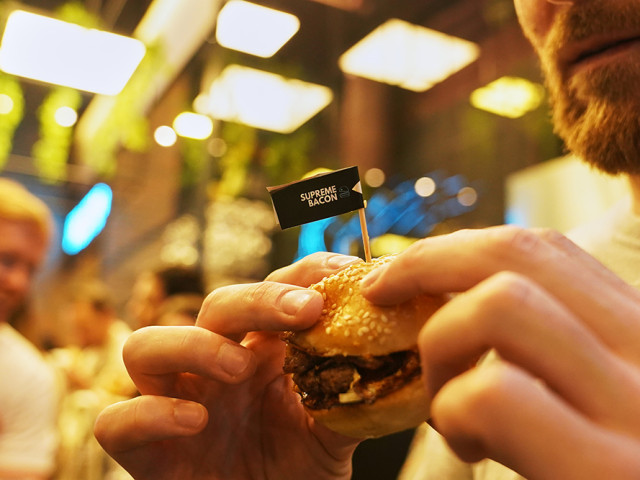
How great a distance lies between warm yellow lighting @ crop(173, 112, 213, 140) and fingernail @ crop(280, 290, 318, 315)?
15.1 feet

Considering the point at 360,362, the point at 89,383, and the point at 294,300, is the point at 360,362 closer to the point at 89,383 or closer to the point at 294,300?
the point at 294,300

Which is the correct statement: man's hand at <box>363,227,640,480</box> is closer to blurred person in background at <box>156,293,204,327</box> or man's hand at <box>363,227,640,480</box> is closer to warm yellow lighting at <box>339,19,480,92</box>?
blurred person in background at <box>156,293,204,327</box>

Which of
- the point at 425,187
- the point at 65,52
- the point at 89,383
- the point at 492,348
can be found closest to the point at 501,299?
the point at 492,348

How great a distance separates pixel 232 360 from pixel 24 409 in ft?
7.36

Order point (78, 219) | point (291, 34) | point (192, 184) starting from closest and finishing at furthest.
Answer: point (291, 34)
point (192, 184)
point (78, 219)

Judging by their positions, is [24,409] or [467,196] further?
[467,196]

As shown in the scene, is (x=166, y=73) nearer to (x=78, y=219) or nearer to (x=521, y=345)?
(x=78, y=219)

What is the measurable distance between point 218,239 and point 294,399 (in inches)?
159

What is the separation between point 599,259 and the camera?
1527 millimetres

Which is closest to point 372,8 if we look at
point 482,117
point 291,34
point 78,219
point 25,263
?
point 291,34

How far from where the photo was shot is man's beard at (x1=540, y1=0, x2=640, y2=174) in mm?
1382

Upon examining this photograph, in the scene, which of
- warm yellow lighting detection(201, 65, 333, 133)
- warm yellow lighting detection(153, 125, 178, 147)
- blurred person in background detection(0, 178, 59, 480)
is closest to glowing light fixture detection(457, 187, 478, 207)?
warm yellow lighting detection(201, 65, 333, 133)

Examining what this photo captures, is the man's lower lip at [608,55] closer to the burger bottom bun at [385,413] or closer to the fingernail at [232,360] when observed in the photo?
the burger bottom bun at [385,413]

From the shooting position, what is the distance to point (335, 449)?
4.00 feet
